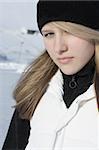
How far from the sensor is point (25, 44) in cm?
111

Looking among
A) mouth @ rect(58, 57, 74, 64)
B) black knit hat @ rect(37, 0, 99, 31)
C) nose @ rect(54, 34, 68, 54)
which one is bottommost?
mouth @ rect(58, 57, 74, 64)

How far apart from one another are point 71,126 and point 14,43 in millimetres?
456

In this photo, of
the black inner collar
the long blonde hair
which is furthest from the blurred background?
the black inner collar

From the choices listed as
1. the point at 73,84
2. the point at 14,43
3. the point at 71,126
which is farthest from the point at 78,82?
the point at 14,43

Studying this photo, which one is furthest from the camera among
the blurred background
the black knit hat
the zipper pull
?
the blurred background

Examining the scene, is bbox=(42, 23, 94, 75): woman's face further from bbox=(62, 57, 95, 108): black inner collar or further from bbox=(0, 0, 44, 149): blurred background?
bbox=(0, 0, 44, 149): blurred background

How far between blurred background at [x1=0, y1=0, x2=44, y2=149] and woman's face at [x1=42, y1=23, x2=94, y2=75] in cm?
27

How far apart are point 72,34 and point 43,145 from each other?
12.2 inches

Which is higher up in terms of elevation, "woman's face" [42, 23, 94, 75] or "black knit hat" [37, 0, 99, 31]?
"black knit hat" [37, 0, 99, 31]

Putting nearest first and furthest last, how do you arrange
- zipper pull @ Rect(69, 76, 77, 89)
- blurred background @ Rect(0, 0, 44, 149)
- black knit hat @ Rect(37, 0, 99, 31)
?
1. black knit hat @ Rect(37, 0, 99, 31)
2. zipper pull @ Rect(69, 76, 77, 89)
3. blurred background @ Rect(0, 0, 44, 149)

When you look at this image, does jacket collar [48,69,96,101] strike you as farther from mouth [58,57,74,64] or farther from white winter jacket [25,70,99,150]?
mouth [58,57,74,64]

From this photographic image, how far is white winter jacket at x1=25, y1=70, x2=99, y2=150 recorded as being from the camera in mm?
785

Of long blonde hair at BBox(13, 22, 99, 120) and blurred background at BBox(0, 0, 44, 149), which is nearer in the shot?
long blonde hair at BBox(13, 22, 99, 120)

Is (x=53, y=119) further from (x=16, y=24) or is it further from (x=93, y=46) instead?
(x=16, y=24)
